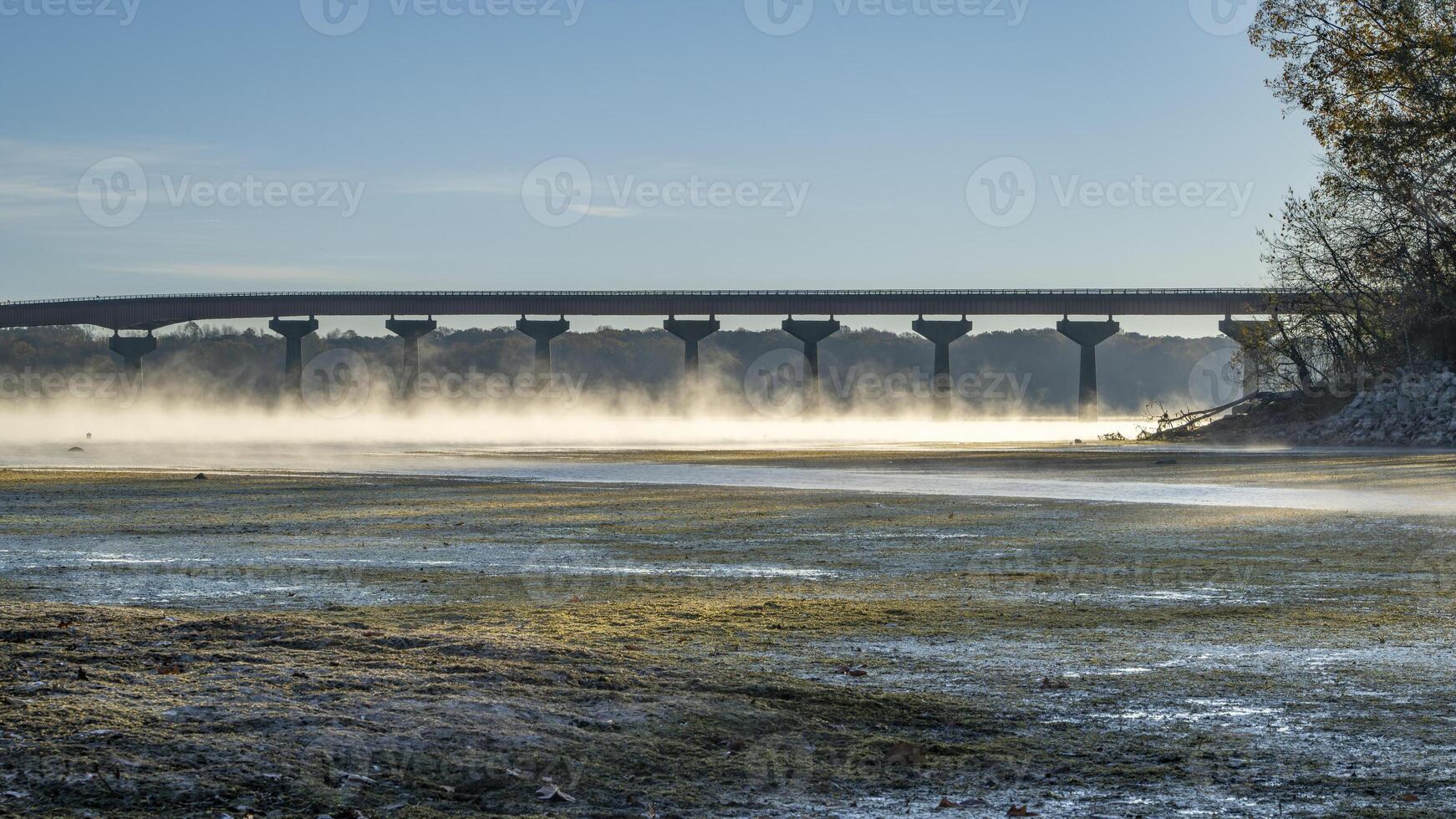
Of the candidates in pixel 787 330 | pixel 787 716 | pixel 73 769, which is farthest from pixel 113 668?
pixel 787 330

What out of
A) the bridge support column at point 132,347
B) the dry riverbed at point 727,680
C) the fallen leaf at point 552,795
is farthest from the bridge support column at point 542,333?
the fallen leaf at point 552,795

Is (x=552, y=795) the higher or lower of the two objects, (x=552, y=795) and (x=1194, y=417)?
the lower

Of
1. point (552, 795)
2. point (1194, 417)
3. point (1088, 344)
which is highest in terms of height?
point (1088, 344)

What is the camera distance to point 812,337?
127812mm

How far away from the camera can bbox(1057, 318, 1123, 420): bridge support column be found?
128000mm

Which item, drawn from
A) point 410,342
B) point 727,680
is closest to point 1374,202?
point 727,680

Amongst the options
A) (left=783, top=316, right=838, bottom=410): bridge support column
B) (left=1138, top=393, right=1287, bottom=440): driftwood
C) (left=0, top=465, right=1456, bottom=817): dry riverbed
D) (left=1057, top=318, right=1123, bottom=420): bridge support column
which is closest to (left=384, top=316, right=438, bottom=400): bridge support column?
(left=783, top=316, right=838, bottom=410): bridge support column

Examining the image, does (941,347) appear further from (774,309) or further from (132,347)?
(132,347)

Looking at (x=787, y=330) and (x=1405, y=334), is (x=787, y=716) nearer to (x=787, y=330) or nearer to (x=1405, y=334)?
(x=1405, y=334)

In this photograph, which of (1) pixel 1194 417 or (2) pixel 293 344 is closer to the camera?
(1) pixel 1194 417

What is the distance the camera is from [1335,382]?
57250 millimetres

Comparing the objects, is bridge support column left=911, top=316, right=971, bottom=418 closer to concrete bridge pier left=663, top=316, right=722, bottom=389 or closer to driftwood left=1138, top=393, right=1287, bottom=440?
concrete bridge pier left=663, top=316, right=722, bottom=389

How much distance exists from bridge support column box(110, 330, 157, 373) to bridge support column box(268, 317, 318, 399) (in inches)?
545

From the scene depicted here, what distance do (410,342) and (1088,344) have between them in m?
55.4
